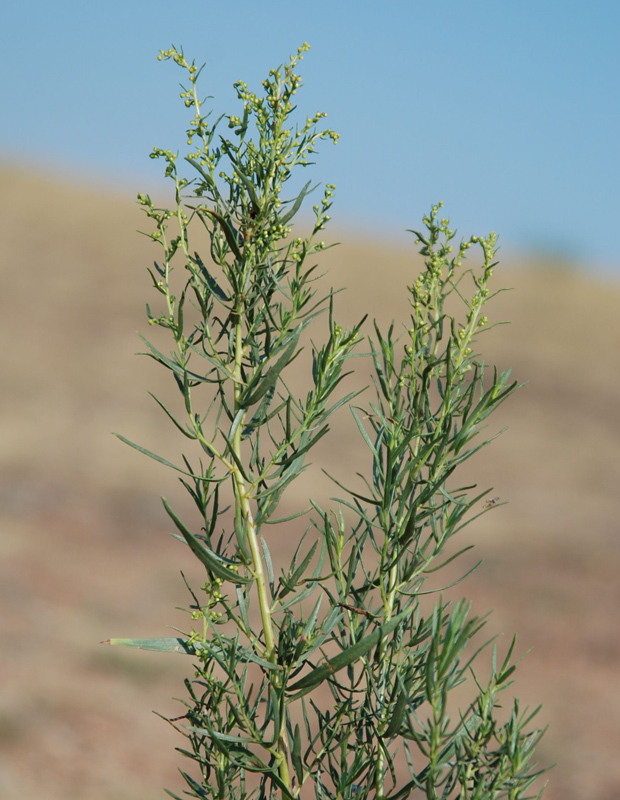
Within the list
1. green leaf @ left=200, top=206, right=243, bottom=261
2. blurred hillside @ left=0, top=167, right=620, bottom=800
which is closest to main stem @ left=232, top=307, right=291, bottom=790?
green leaf @ left=200, top=206, right=243, bottom=261

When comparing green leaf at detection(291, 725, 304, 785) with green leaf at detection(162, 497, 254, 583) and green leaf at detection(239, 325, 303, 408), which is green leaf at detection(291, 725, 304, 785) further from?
green leaf at detection(239, 325, 303, 408)

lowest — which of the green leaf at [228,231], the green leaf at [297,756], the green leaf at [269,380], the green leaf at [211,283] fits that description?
the green leaf at [297,756]

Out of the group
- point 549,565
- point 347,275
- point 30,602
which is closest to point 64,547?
point 30,602

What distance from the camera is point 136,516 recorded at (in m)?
9.73

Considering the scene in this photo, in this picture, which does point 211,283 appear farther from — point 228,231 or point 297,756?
point 297,756

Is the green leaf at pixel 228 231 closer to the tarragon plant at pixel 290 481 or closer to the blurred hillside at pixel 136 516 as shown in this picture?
the tarragon plant at pixel 290 481

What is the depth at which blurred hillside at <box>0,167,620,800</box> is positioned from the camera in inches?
220

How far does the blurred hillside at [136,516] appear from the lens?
558 centimetres

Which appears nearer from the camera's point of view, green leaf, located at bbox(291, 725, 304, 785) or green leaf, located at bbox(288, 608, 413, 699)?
green leaf, located at bbox(288, 608, 413, 699)

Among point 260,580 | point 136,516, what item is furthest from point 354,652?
point 136,516

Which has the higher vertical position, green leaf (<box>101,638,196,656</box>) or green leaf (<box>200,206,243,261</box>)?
green leaf (<box>200,206,243,261</box>)

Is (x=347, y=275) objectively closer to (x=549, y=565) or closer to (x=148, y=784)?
(x=549, y=565)

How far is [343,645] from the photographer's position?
981mm

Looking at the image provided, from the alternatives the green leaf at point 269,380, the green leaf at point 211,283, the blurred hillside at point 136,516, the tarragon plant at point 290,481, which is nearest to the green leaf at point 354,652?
the tarragon plant at point 290,481
